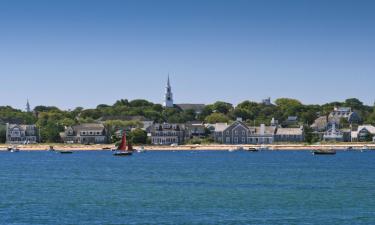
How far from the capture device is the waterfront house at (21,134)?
18788cm

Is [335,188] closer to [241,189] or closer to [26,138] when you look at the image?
[241,189]

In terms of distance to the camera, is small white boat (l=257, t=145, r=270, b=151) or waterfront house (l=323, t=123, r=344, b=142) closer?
small white boat (l=257, t=145, r=270, b=151)

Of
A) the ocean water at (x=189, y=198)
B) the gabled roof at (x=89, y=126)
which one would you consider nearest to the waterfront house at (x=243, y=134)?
the gabled roof at (x=89, y=126)

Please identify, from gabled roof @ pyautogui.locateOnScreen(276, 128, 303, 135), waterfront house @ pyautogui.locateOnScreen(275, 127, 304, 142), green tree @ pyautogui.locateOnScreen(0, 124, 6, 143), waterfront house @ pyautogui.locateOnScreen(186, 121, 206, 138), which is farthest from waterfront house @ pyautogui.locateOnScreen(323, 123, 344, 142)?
green tree @ pyautogui.locateOnScreen(0, 124, 6, 143)

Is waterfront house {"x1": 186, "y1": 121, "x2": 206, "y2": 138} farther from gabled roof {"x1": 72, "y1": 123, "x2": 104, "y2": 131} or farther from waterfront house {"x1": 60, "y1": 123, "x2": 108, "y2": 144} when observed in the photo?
gabled roof {"x1": 72, "y1": 123, "x2": 104, "y2": 131}

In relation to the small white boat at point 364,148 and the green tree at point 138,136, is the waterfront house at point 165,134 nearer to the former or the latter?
the green tree at point 138,136

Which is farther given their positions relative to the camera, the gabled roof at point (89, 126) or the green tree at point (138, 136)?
the gabled roof at point (89, 126)

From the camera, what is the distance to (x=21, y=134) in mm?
188000

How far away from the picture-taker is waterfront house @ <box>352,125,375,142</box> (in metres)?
189

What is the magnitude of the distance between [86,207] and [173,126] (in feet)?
442

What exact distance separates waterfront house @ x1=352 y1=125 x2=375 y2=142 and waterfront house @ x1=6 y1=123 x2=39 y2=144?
69500mm

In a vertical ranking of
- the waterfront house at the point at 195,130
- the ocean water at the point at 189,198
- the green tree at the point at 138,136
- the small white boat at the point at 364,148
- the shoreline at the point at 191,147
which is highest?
the waterfront house at the point at 195,130

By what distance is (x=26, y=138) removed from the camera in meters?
188

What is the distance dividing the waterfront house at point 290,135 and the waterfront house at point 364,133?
12930 millimetres
